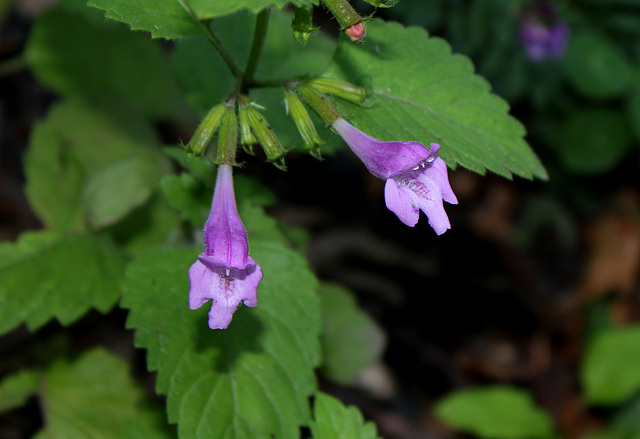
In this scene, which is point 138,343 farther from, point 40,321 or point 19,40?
point 19,40

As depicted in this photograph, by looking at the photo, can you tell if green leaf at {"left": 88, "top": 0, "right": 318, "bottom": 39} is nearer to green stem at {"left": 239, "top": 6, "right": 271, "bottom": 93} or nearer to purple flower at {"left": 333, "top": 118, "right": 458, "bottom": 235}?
green stem at {"left": 239, "top": 6, "right": 271, "bottom": 93}

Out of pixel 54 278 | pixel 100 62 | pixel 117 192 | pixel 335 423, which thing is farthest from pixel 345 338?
pixel 100 62

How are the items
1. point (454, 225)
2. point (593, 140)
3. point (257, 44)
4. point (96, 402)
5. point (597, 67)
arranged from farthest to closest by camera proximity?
point (593, 140) < point (454, 225) < point (597, 67) < point (96, 402) < point (257, 44)

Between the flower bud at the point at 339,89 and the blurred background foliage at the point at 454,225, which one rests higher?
the flower bud at the point at 339,89

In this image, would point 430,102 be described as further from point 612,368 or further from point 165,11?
point 612,368

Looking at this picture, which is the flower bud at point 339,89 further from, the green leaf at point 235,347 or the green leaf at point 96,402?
the green leaf at point 96,402

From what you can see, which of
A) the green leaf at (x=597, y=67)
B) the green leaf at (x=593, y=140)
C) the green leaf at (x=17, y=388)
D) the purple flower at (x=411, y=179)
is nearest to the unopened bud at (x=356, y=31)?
the purple flower at (x=411, y=179)

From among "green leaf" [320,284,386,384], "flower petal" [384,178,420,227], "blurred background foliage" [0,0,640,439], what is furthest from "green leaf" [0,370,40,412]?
"flower petal" [384,178,420,227]
